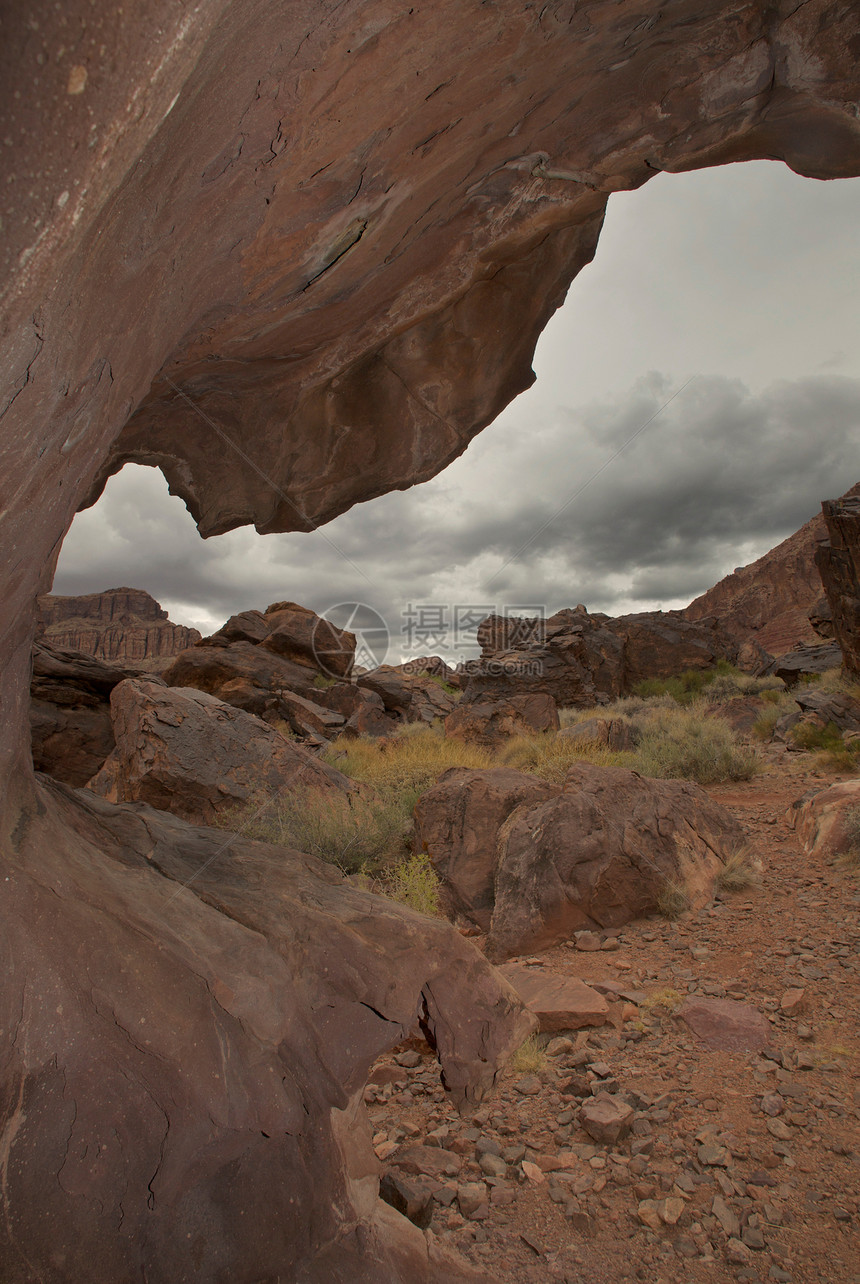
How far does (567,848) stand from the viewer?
18.2 feet

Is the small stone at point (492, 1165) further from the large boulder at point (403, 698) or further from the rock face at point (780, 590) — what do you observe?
the rock face at point (780, 590)

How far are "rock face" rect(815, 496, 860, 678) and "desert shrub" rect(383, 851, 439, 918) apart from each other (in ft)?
43.0

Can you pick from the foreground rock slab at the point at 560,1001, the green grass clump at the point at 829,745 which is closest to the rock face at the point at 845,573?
the green grass clump at the point at 829,745

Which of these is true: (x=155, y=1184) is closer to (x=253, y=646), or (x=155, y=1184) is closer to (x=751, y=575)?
(x=253, y=646)

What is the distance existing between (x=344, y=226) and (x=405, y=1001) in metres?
3.19

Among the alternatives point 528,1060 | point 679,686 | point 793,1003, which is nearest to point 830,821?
point 793,1003

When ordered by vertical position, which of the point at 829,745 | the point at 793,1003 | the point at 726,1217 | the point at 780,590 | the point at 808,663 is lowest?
the point at 726,1217

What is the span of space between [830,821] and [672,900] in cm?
219

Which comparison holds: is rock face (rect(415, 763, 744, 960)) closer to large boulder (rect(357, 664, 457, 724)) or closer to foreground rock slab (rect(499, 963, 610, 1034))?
foreground rock slab (rect(499, 963, 610, 1034))

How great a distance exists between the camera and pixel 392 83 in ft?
7.04

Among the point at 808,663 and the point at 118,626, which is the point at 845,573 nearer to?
the point at 808,663

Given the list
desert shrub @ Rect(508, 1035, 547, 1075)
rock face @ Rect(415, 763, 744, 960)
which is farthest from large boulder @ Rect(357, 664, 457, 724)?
desert shrub @ Rect(508, 1035, 547, 1075)

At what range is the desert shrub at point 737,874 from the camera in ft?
18.7

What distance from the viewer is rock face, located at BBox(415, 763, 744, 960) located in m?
5.40
